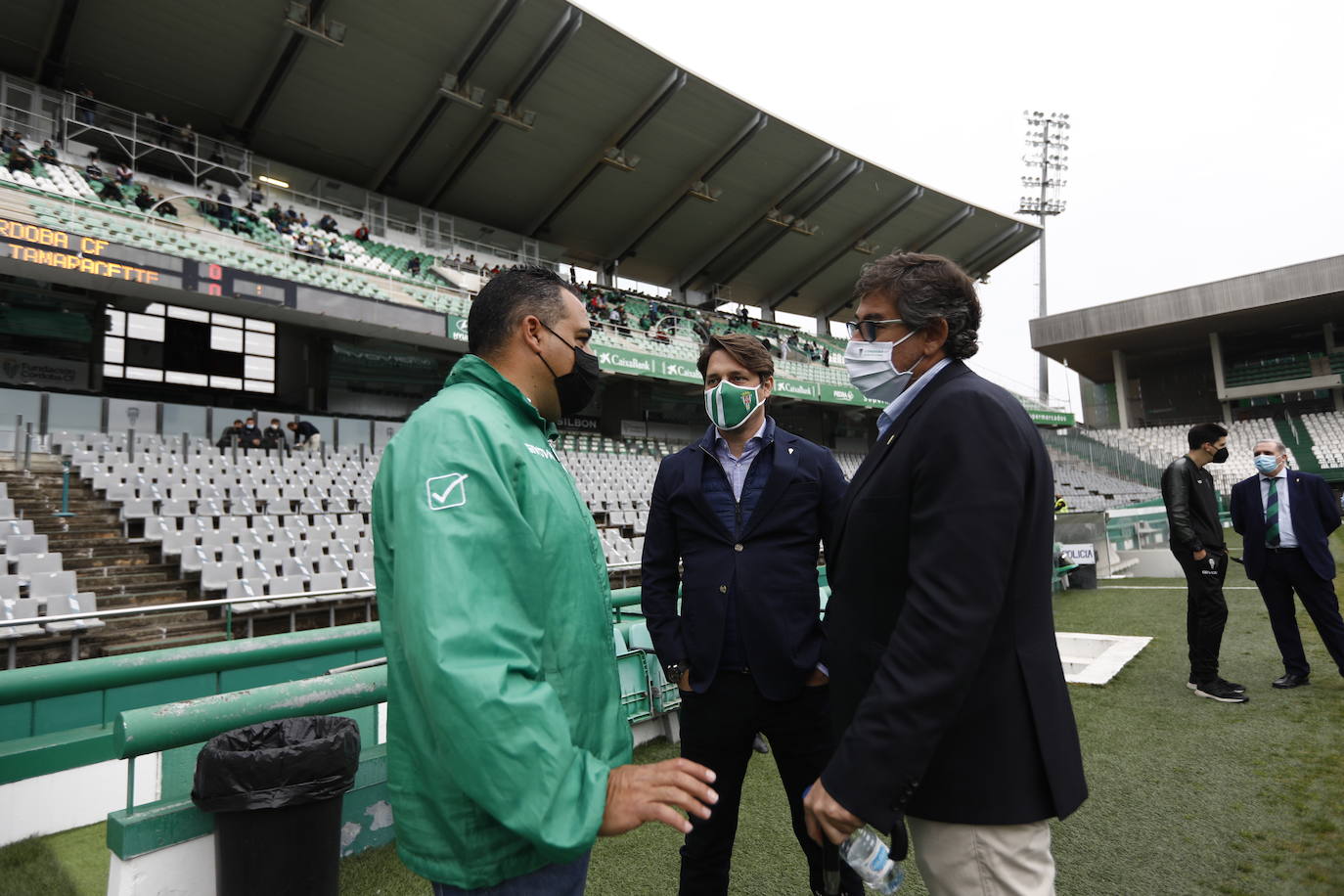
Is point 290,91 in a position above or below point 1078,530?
above

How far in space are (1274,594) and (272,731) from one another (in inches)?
228

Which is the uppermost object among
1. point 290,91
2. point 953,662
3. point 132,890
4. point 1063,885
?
point 290,91

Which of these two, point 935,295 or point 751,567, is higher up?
point 935,295

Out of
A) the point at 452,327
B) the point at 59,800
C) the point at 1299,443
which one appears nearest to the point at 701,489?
the point at 59,800

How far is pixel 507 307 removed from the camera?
1.39m

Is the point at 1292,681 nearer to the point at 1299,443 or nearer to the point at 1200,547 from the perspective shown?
the point at 1200,547

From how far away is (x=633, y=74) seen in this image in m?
20.2

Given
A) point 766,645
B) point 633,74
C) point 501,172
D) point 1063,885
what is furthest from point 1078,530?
point 501,172

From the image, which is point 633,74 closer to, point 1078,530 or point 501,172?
point 501,172

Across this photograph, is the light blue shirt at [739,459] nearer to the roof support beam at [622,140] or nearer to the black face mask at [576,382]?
the black face mask at [576,382]

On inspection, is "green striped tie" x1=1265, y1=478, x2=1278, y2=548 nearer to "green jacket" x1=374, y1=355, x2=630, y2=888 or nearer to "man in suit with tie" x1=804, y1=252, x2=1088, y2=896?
"man in suit with tie" x1=804, y1=252, x2=1088, y2=896

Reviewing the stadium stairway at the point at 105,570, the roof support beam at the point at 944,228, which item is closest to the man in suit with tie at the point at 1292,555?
the stadium stairway at the point at 105,570

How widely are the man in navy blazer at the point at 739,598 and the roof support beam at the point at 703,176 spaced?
2323 centimetres

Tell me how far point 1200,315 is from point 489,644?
36.7 m
